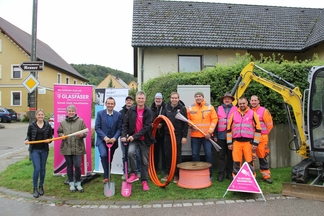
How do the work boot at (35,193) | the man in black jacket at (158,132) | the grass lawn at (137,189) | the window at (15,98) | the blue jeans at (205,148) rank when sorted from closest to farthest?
the grass lawn at (137,189)
the work boot at (35,193)
the blue jeans at (205,148)
the man in black jacket at (158,132)
the window at (15,98)

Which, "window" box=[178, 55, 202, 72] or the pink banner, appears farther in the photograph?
"window" box=[178, 55, 202, 72]

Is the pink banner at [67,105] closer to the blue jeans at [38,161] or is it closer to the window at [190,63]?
the blue jeans at [38,161]

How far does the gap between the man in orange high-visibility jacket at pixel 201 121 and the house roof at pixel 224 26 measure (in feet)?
26.1

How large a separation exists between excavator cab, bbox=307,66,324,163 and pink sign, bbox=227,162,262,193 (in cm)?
163

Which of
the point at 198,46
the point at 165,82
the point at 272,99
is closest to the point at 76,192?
the point at 165,82

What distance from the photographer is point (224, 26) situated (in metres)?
16.0

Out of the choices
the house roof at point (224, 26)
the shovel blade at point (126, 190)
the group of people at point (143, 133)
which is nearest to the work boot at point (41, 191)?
the group of people at point (143, 133)

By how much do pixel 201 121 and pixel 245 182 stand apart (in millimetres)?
1710

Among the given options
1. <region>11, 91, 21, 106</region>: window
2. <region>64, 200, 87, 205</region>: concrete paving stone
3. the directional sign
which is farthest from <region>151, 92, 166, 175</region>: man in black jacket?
<region>11, 91, 21, 106</region>: window

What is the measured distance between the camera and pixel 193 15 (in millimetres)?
16641

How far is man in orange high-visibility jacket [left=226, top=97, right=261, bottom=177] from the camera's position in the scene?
570 centimetres

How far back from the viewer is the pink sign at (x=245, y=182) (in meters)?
5.15

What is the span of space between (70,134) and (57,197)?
129 cm

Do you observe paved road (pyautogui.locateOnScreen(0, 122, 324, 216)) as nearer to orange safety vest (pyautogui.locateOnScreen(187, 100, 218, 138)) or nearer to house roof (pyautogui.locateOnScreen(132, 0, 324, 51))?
orange safety vest (pyautogui.locateOnScreen(187, 100, 218, 138))
